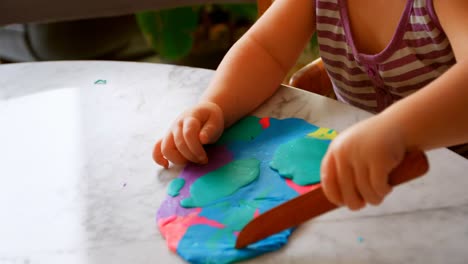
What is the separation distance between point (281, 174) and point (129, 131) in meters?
0.21

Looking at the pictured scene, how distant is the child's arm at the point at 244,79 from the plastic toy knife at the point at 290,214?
0.15 meters

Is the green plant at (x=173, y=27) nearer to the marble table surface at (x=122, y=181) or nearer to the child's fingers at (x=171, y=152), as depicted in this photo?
the marble table surface at (x=122, y=181)

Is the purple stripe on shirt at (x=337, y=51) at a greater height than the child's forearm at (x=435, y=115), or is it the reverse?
the child's forearm at (x=435, y=115)

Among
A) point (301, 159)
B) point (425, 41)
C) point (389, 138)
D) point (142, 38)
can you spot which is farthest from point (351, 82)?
point (142, 38)

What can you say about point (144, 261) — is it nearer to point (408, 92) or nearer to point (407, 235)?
point (407, 235)

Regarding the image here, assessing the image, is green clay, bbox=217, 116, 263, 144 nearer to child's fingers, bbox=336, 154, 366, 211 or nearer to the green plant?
child's fingers, bbox=336, 154, 366, 211

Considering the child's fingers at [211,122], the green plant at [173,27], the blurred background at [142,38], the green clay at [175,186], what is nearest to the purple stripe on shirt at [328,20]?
the child's fingers at [211,122]

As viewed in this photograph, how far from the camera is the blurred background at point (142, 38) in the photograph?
1620 millimetres

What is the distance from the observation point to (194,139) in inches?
25.4

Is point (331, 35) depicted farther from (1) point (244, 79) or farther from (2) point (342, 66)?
(1) point (244, 79)

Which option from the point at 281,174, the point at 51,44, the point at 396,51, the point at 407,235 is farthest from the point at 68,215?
the point at 51,44

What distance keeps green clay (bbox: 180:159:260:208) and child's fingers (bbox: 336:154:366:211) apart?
5.5 inches

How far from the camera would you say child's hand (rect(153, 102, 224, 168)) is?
0.64 meters

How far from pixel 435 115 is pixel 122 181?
33 centimetres
